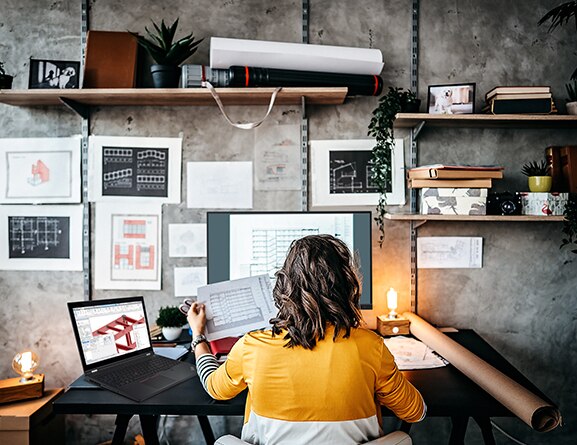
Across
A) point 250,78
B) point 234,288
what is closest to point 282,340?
point 234,288

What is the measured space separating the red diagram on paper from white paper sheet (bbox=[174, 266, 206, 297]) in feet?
1.59

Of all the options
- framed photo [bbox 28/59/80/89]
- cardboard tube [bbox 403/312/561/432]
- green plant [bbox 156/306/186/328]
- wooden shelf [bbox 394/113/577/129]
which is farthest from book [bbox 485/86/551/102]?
framed photo [bbox 28/59/80/89]

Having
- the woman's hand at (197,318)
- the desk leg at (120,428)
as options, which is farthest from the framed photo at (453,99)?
the desk leg at (120,428)

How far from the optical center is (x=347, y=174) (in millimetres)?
2488

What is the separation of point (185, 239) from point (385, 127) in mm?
1126

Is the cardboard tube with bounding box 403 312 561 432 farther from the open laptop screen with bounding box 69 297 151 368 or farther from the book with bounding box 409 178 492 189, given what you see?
the open laptop screen with bounding box 69 297 151 368

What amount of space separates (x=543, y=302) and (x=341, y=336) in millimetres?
1687

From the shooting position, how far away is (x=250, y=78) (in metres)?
2.20

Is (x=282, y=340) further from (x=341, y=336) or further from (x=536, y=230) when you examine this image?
(x=536, y=230)

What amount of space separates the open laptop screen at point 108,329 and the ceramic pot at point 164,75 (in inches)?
38.5

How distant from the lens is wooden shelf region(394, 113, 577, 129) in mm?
2240

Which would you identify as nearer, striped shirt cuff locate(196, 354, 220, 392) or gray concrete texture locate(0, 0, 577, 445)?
striped shirt cuff locate(196, 354, 220, 392)

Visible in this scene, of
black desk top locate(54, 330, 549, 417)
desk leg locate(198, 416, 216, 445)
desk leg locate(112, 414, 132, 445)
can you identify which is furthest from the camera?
desk leg locate(198, 416, 216, 445)

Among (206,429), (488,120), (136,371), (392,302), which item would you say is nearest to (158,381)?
(136,371)
